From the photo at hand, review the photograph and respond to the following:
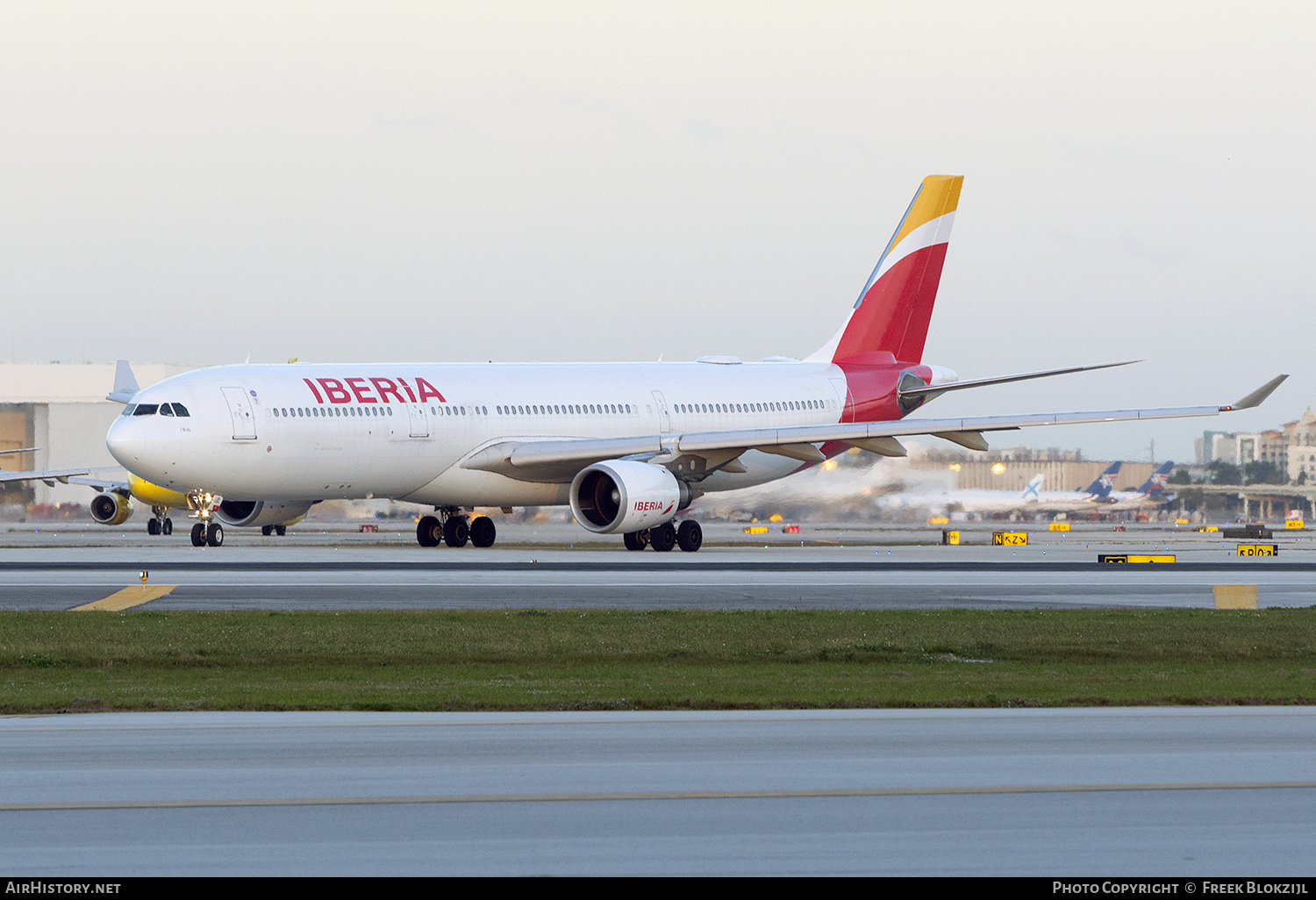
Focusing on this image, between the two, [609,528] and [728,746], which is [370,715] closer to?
[728,746]

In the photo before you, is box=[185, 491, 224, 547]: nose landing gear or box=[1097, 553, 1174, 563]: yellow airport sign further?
box=[185, 491, 224, 547]: nose landing gear

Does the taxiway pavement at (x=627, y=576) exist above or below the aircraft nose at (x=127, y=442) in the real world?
below

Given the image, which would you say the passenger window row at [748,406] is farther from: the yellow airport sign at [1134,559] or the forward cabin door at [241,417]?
the forward cabin door at [241,417]

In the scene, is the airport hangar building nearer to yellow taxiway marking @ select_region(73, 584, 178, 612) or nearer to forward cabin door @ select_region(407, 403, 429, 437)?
forward cabin door @ select_region(407, 403, 429, 437)

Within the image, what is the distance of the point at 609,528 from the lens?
36.8m

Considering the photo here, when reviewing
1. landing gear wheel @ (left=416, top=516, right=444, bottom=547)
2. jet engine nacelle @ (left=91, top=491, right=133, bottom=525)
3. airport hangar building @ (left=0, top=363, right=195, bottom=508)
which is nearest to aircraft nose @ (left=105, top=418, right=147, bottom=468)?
landing gear wheel @ (left=416, top=516, right=444, bottom=547)

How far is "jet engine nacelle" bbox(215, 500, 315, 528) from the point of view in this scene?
136 ft

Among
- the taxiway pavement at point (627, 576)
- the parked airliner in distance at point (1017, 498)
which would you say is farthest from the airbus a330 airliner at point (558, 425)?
the parked airliner in distance at point (1017, 498)

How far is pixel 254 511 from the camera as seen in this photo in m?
41.3

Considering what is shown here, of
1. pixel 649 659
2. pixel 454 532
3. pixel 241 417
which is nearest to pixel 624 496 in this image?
pixel 454 532

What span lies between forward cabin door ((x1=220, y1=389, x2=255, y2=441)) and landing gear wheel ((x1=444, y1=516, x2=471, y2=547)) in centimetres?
798

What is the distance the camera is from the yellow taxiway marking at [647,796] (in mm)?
7793

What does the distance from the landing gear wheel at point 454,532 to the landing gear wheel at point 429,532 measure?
0.53 ft

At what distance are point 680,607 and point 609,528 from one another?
14165mm
